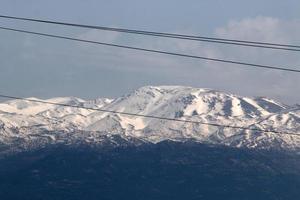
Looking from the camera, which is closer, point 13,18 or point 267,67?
point 13,18

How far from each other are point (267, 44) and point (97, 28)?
12001 mm

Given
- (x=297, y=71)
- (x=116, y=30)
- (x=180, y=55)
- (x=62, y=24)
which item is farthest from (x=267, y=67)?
A: (x=62, y=24)

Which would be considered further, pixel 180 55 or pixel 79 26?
pixel 180 55

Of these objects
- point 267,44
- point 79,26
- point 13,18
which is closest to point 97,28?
point 79,26

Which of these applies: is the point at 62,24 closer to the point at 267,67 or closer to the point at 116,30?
the point at 116,30

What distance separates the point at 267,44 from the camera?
48.3 meters

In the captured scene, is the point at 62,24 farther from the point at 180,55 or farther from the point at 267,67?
the point at 267,67

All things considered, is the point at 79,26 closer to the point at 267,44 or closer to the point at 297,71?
the point at 267,44

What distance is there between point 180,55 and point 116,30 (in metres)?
5.17

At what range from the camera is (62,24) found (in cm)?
4684

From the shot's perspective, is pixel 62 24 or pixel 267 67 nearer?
pixel 62 24

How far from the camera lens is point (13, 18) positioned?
4844cm

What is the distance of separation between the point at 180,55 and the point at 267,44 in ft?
23.2

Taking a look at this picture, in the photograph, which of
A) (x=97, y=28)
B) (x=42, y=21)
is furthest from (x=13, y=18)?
(x=97, y=28)
